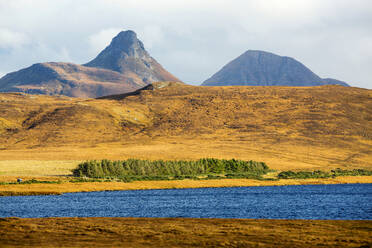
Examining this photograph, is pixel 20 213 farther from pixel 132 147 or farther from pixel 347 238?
pixel 132 147

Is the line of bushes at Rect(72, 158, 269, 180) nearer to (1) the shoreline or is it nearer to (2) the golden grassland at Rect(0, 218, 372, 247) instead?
(1) the shoreline

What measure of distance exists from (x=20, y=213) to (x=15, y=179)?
40.8 meters

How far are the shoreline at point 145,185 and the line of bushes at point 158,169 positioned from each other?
6917 mm

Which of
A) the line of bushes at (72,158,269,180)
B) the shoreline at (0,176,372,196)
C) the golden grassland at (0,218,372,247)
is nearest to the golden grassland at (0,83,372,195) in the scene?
the line of bushes at (72,158,269,180)

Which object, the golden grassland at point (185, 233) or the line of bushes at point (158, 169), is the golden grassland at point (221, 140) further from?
the golden grassland at point (185, 233)

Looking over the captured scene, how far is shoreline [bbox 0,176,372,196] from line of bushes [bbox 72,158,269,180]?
22.7 ft

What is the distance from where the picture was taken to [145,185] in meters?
85.2

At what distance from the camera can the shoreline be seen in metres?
70.4

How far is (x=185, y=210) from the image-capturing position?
46625mm

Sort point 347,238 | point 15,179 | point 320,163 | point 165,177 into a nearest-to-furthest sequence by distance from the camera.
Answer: point 347,238
point 15,179
point 165,177
point 320,163

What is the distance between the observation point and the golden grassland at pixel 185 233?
73.9 ft

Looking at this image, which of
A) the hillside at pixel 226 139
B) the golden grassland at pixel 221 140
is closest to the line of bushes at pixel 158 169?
the golden grassland at pixel 221 140

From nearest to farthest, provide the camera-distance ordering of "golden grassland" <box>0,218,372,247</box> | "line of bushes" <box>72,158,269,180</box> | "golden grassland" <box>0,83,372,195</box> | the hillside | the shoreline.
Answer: "golden grassland" <box>0,218,372,247</box>, the shoreline, "line of bushes" <box>72,158,269,180</box>, "golden grassland" <box>0,83,372,195</box>, the hillside

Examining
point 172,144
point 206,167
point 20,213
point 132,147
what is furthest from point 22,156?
point 20,213
